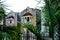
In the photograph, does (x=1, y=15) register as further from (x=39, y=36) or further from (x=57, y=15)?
(x=57, y=15)

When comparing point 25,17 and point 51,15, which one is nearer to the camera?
point 51,15

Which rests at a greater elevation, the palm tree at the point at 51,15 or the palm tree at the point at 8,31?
the palm tree at the point at 51,15

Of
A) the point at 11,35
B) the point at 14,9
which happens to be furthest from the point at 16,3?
the point at 11,35

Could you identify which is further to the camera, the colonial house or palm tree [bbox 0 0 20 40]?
the colonial house

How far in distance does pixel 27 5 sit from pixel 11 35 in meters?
0.69

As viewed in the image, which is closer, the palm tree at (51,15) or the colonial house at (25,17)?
the palm tree at (51,15)

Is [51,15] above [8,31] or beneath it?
above

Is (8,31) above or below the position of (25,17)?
below

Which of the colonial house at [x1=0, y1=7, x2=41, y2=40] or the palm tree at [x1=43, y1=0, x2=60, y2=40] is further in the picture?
the colonial house at [x1=0, y1=7, x2=41, y2=40]

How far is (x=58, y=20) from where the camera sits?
1978 millimetres

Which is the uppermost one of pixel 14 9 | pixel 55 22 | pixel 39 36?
pixel 14 9

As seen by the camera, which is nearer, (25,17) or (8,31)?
(8,31)

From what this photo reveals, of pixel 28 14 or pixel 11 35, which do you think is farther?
pixel 28 14

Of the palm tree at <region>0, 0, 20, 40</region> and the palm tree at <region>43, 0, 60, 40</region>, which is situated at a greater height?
the palm tree at <region>43, 0, 60, 40</region>
